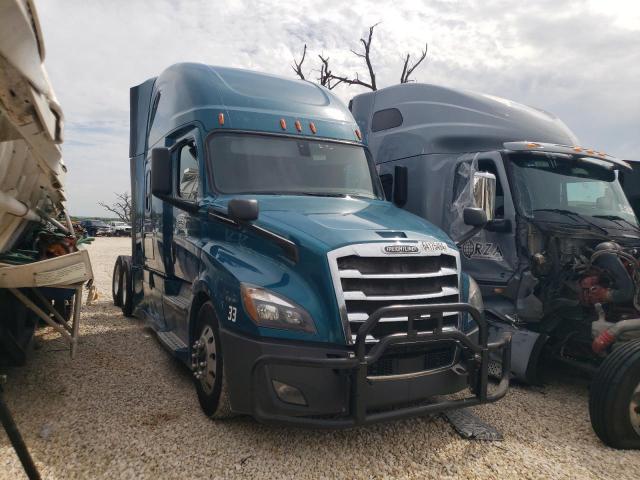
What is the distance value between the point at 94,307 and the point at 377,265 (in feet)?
23.0

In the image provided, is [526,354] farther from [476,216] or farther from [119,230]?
[119,230]

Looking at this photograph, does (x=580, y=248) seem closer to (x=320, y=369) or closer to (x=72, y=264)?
(x=320, y=369)

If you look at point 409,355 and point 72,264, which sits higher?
point 72,264

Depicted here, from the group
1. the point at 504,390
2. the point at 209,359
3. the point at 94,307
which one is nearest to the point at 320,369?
the point at 209,359

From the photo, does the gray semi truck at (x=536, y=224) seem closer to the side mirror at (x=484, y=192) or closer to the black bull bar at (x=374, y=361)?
the side mirror at (x=484, y=192)

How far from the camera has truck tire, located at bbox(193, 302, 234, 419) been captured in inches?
148

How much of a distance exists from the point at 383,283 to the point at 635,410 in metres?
2.19

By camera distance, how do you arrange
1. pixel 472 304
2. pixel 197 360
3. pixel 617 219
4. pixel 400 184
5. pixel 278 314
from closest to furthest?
pixel 278 314
pixel 472 304
pixel 197 360
pixel 617 219
pixel 400 184

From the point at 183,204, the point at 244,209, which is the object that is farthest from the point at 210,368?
the point at 183,204

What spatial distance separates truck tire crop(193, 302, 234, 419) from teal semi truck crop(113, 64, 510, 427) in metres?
0.02

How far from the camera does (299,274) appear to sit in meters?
3.50

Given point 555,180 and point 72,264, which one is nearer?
point 72,264

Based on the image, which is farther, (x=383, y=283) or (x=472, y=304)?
(x=472, y=304)

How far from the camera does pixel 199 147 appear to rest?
466 centimetres
